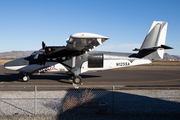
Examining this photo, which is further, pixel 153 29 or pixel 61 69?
pixel 153 29

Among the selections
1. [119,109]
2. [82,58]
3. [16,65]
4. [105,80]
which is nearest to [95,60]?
[82,58]

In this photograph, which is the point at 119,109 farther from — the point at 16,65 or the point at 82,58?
the point at 16,65

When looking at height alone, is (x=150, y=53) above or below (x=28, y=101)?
above

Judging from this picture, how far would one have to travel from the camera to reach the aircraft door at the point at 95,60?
45.4 feet

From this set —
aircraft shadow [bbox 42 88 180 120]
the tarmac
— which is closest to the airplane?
the tarmac

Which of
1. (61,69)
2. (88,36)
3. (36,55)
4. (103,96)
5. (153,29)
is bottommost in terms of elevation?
(103,96)

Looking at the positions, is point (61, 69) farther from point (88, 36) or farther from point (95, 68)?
point (88, 36)

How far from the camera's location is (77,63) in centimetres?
1348

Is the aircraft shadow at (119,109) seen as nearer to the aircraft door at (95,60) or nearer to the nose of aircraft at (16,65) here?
the aircraft door at (95,60)

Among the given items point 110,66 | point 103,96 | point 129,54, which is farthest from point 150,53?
point 103,96

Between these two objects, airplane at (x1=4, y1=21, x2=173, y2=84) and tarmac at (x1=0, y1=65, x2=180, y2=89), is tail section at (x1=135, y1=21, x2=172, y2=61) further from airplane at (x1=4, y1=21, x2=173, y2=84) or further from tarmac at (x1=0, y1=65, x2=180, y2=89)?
tarmac at (x1=0, y1=65, x2=180, y2=89)

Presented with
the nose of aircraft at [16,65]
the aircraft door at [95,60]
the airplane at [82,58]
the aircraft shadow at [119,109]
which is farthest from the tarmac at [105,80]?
→ the aircraft shadow at [119,109]

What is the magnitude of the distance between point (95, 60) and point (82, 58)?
128cm

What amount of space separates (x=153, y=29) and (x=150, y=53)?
2.39 m
